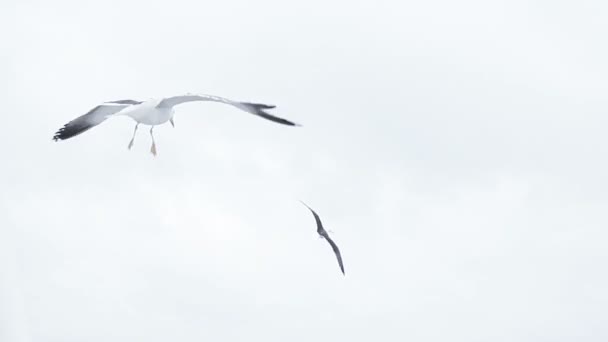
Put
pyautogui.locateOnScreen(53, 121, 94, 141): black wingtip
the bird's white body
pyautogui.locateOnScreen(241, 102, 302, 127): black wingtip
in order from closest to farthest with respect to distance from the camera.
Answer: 1. pyautogui.locateOnScreen(241, 102, 302, 127): black wingtip
2. the bird's white body
3. pyautogui.locateOnScreen(53, 121, 94, 141): black wingtip

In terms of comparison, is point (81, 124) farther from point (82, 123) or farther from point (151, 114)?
point (151, 114)

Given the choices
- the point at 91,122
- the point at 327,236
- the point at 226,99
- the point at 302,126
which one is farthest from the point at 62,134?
the point at 327,236

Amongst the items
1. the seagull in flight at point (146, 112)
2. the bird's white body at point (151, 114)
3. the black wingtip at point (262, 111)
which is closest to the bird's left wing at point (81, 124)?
the seagull in flight at point (146, 112)

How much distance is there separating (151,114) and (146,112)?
321 mm

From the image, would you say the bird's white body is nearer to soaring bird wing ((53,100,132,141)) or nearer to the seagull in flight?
the seagull in flight

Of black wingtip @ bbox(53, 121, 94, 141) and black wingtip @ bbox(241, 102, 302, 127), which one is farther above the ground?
black wingtip @ bbox(241, 102, 302, 127)

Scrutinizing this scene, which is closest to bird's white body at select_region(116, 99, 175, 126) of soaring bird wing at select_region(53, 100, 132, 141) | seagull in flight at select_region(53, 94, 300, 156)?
seagull in flight at select_region(53, 94, 300, 156)

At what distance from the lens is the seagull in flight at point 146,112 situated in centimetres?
4003

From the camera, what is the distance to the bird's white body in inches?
1738

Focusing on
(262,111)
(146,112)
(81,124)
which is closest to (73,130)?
(81,124)

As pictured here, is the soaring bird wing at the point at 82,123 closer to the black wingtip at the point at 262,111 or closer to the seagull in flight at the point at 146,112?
the seagull in flight at the point at 146,112

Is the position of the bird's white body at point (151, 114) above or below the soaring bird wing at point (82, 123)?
above

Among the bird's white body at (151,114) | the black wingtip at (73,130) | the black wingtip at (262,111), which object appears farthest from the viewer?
the black wingtip at (73,130)

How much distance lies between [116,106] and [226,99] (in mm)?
11919
